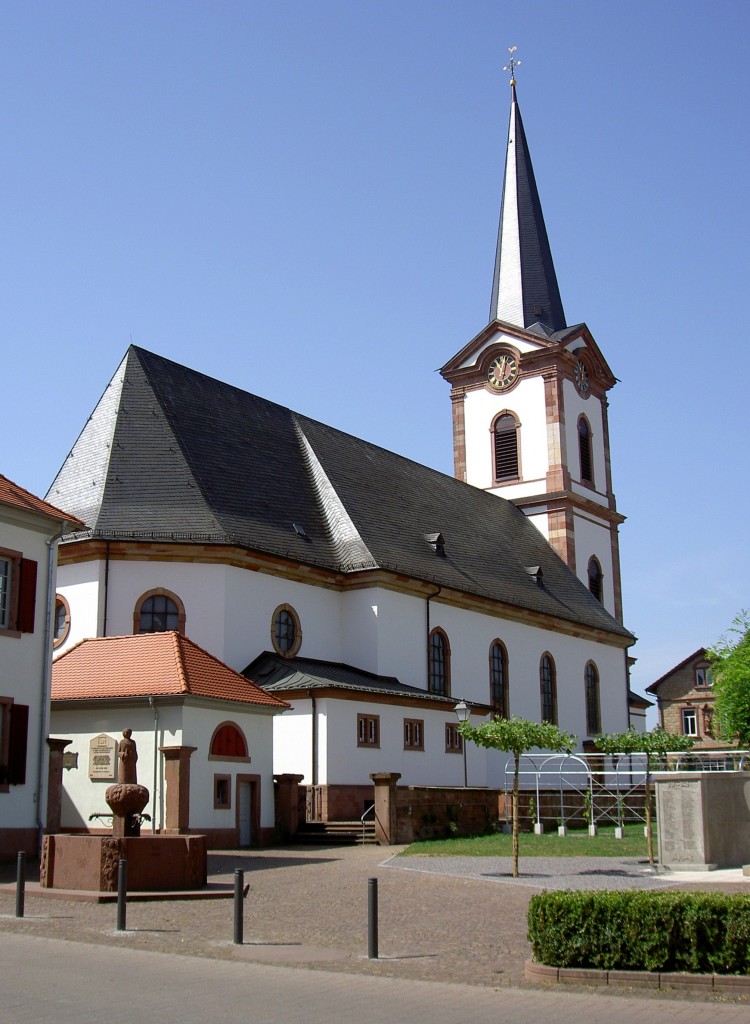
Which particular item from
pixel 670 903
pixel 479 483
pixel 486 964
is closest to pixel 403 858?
pixel 486 964

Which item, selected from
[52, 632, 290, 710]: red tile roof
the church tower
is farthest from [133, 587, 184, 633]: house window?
the church tower

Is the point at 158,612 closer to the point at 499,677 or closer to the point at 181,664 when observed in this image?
the point at 181,664

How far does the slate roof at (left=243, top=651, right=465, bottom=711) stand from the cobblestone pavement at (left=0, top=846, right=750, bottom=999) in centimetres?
827

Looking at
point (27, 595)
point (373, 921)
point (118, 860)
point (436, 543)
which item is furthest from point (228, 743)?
point (436, 543)

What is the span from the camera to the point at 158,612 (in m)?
31.6

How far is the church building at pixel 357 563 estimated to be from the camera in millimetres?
31359

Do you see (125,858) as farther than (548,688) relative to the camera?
No

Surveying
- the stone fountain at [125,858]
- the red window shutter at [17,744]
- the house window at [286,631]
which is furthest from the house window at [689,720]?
the stone fountain at [125,858]

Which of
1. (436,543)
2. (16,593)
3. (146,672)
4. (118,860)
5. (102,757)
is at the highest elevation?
(436,543)

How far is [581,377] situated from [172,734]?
35354 mm

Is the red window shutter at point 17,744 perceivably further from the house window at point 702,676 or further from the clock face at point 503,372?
the house window at point 702,676

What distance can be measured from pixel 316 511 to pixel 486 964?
2706cm

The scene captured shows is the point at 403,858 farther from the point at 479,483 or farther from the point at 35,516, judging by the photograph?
the point at 479,483

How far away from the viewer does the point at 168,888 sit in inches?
682
